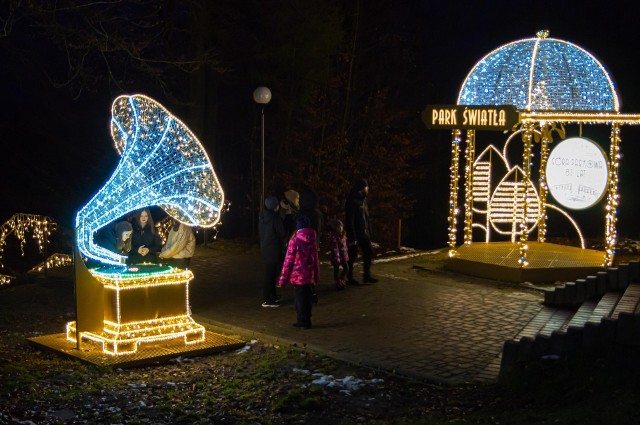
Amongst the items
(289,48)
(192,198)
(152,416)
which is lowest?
(152,416)

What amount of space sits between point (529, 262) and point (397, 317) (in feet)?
15.3

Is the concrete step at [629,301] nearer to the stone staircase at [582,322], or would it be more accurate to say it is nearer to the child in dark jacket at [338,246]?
the stone staircase at [582,322]

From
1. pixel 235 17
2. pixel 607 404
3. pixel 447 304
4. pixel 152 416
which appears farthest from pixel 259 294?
pixel 235 17

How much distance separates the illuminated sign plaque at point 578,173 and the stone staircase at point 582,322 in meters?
4.33

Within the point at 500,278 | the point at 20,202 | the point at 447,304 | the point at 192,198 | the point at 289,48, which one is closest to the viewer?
the point at 192,198

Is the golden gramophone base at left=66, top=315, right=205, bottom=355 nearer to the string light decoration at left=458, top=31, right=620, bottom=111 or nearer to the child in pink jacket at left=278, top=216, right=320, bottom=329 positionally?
the child in pink jacket at left=278, top=216, right=320, bottom=329

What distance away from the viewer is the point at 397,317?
38.2 ft

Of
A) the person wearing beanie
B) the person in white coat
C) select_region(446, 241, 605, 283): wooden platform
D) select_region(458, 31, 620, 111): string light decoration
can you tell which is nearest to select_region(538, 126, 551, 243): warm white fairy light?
select_region(446, 241, 605, 283): wooden platform

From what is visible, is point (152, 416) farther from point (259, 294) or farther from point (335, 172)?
point (335, 172)

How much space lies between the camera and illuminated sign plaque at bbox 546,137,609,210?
15.6m

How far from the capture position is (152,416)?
7.27 meters

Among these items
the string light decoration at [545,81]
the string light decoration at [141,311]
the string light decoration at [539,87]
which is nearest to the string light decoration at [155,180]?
the string light decoration at [141,311]

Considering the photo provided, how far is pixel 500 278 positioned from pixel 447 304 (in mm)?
2549

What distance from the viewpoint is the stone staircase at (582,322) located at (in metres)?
7.64
